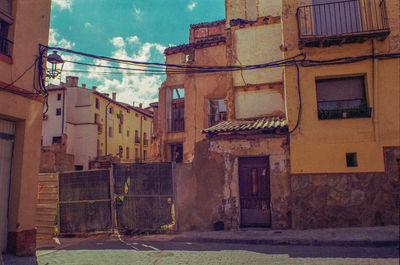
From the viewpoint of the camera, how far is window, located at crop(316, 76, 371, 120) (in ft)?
33.9

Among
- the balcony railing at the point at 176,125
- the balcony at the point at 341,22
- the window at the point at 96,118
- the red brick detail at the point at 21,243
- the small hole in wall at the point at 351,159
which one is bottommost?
the red brick detail at the point at 21,243

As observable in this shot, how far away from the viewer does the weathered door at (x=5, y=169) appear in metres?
7.13

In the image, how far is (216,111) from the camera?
66.8 feet

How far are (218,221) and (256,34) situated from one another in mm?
8990

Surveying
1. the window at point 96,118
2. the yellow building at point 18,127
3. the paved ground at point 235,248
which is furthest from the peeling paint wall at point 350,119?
the window at point 96,118

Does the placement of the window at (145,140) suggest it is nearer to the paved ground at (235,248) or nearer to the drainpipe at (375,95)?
the paved ground at (235,248)

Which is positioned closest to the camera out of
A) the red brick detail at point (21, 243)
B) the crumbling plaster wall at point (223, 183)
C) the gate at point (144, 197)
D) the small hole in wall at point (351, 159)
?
the red brick detail at point (21, 243)

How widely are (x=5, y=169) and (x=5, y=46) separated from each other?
9.89 feet

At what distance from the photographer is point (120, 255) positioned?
739 cm

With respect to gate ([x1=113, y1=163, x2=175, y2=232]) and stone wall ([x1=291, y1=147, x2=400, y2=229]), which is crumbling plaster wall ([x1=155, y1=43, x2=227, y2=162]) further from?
stone wall ([x1=291, y1=147, x2=400, y2=229])

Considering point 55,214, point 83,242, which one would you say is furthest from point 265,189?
point 55,214

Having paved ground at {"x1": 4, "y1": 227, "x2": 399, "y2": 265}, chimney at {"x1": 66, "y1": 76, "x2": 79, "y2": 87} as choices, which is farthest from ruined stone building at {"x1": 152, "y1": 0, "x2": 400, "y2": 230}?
chimney at {"x1": 66, "y1": 76, "x2": 79, "y2": 87}

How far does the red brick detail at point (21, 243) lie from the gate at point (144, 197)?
3.24 m

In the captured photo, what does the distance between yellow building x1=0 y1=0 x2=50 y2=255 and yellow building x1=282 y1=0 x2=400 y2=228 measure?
26.1 ft
